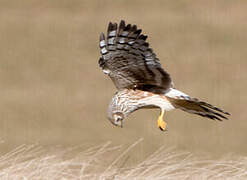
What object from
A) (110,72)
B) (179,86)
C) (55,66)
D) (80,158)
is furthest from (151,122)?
(80,158)

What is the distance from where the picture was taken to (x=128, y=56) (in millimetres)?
6379

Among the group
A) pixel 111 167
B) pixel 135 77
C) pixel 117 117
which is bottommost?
pixel 111 167

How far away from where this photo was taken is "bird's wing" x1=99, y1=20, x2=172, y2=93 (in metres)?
6.32

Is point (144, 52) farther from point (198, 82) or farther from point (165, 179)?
point (198, 82)

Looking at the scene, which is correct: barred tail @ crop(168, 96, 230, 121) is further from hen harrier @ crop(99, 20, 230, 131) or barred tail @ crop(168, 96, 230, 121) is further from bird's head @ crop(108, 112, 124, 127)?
bird's head @ crop(108, 112, 124, 127)

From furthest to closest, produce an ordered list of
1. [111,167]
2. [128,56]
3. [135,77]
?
1. [135,77]
2. [128,56]
3. [111,167]

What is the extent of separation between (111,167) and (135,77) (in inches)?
50.7

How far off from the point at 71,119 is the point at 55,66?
2.15 m

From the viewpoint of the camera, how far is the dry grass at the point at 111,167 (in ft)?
17.8

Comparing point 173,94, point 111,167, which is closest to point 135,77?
point 173,94

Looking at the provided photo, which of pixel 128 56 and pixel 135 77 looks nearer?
pixel 128 56

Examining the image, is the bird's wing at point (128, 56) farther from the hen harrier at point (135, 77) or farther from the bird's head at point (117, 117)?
the bird's head at point (117, 117)

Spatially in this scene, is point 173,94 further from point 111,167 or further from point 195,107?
point 111,167

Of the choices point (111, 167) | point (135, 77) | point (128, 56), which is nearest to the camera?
point (111, 167)
